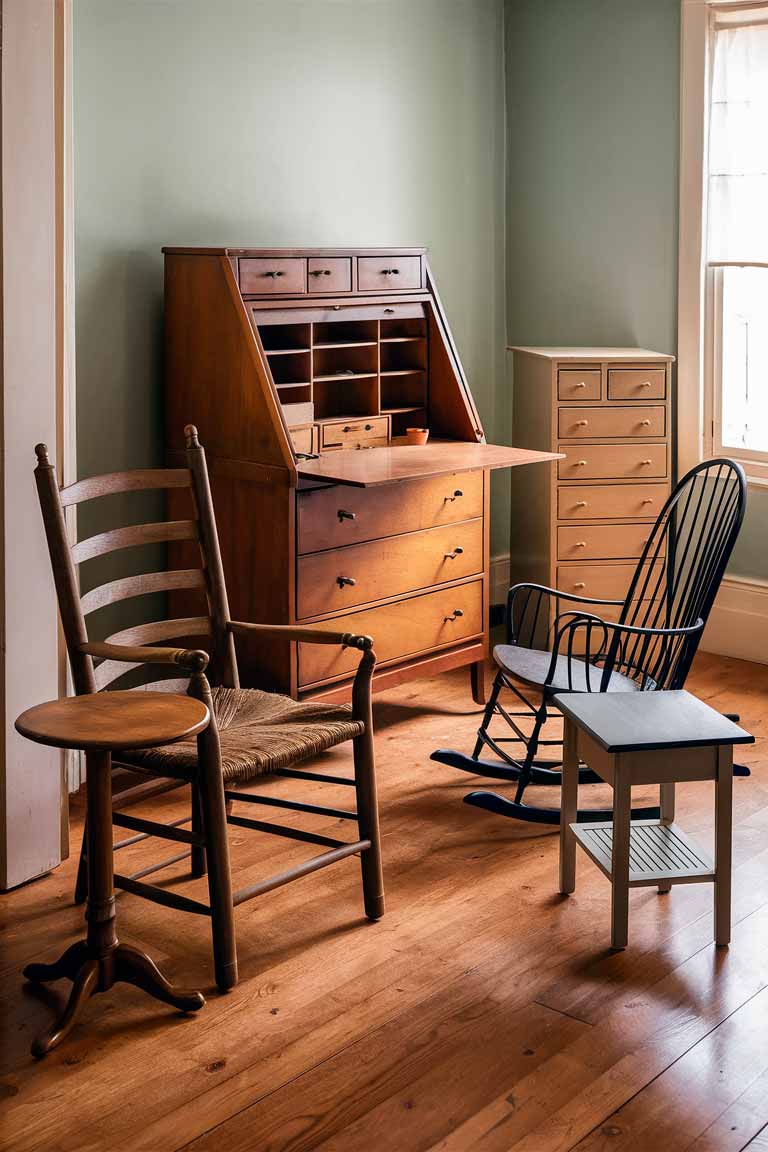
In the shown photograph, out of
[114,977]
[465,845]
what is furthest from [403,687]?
[114,977]

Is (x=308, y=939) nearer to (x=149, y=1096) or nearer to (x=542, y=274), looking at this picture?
(x=149, y=1096)

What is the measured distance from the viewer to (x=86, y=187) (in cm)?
383

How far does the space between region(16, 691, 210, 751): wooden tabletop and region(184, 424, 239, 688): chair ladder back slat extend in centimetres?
→ 52

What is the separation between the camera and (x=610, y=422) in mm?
4910

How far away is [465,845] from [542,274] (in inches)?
115

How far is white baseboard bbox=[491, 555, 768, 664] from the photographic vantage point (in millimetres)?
5074

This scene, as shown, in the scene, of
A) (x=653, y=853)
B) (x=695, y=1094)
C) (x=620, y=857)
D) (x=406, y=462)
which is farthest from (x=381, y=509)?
(x=695, y=1094)

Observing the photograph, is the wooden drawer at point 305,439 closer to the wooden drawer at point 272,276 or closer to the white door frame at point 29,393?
the wooden drawer at point 272,276

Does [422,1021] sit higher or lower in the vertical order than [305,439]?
lower

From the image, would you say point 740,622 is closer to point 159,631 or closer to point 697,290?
point 697,290

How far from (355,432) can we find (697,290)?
1.65m

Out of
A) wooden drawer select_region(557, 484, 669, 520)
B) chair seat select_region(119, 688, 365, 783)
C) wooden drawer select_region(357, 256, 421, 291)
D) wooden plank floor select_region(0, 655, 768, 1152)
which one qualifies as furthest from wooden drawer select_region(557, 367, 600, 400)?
chair seat select_region(119, 688, 365, 783)

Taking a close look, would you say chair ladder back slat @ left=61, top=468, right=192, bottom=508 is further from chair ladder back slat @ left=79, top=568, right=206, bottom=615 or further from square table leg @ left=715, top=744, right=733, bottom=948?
square table leg @ left=715, top=744, right=733, bottom=948

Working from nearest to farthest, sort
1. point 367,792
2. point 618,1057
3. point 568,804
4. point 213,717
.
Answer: point 618,1057 → point 213,717 → point 367,792 → point 568,804
